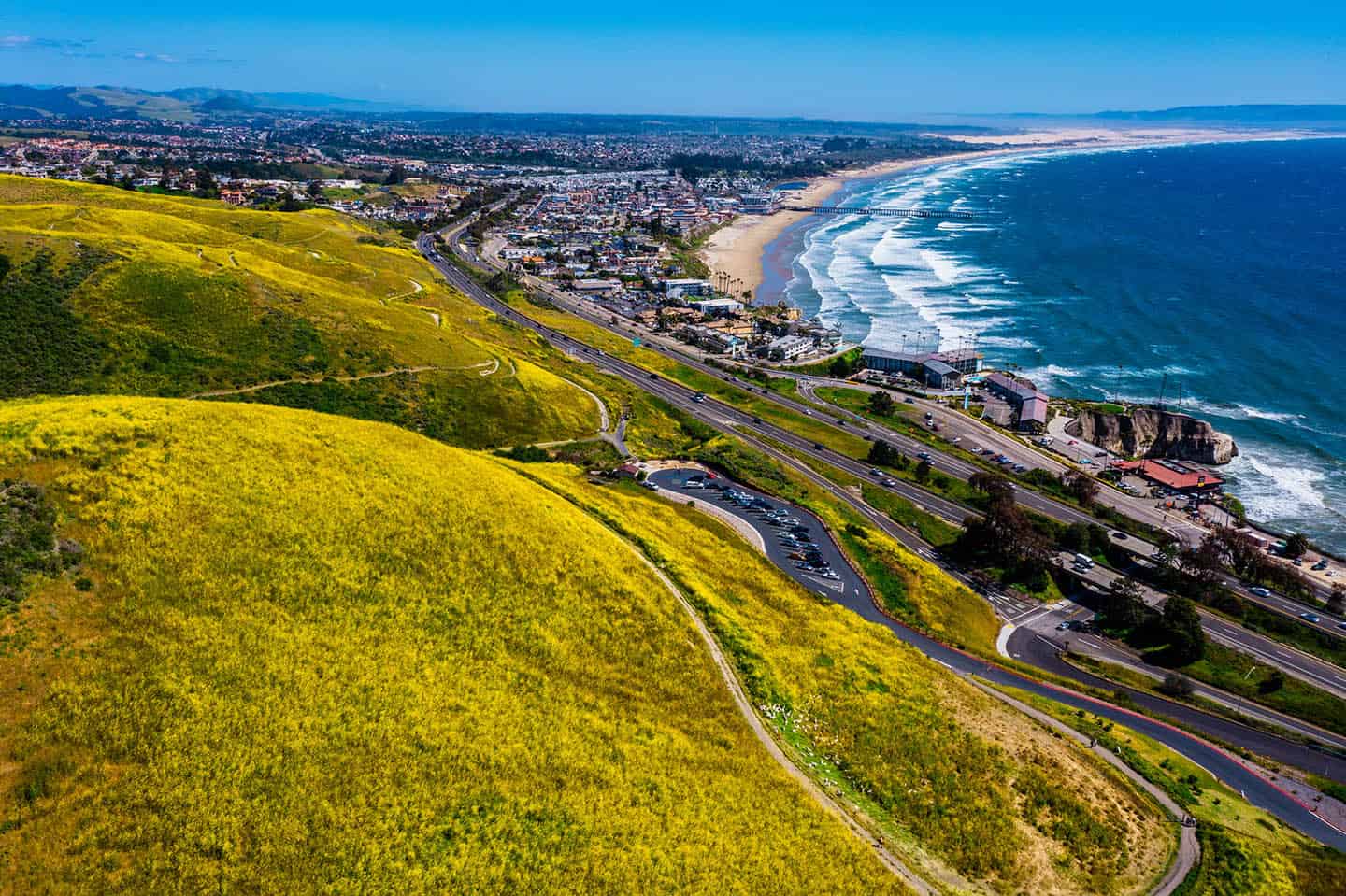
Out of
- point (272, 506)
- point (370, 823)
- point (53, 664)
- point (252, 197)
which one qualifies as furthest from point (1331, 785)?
point (252, 197)

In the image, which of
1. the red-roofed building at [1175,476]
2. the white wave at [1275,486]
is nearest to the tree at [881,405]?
the red-roofed building at [1175,476]

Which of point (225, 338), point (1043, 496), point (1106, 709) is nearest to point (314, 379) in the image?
point (225, 338)

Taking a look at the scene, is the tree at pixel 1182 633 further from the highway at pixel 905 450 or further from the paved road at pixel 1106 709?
the paved road at pixel 1106 709

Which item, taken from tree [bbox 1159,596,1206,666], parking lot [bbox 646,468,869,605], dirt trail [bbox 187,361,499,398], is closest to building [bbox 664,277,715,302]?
dirt trail [bbox 187,361,499,398]

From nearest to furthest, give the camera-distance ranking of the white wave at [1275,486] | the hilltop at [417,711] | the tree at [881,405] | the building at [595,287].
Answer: the hilltop at [417,711], the white wave at [1275,486], the tree at [881,405], the building at [595,287]

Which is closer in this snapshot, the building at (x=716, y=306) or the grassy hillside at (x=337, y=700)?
the grassy hillside at (x=337, y=700)

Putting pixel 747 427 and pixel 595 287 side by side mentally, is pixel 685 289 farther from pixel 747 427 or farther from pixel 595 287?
pixel 747 427
